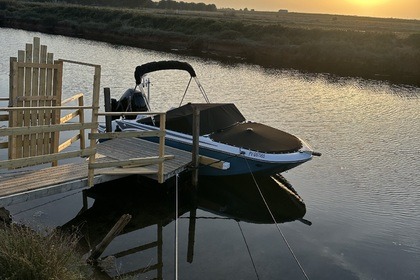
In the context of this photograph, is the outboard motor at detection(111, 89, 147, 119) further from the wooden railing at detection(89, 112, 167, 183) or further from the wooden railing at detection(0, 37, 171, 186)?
the wooden railing at detection(0, 37, 171, 186)

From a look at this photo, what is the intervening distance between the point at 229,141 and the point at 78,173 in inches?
187

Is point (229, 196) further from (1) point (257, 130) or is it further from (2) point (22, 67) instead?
(2) point (22, 67)

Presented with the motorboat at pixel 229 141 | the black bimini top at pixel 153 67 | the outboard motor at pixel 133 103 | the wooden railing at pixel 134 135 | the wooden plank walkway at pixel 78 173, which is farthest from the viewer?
the outboard motor at pixel 133 103

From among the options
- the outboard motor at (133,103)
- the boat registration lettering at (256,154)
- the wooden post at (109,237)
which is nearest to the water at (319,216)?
the wooden post at (109,237)

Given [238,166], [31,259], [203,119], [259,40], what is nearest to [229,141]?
[238,166]

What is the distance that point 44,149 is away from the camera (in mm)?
11109

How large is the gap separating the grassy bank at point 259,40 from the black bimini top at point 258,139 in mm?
30972

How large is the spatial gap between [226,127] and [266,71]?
28.9 m

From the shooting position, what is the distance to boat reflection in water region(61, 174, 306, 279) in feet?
35.6

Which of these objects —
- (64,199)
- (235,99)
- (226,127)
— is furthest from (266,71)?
(64,199)

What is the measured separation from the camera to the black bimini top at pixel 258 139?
45.5 ft

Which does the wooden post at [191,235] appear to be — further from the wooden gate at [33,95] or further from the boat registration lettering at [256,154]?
the wooden gate at [33,95]

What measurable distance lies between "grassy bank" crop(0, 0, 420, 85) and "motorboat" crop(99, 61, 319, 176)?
102 ft

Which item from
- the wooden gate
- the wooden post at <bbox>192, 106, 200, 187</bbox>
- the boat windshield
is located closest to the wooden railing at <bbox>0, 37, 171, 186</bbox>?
the wooden gate
